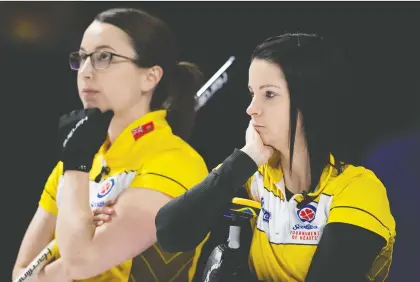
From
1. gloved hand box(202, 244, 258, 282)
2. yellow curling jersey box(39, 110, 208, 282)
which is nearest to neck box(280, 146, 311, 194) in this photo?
gloved hand box(202, 244, 258, 282)

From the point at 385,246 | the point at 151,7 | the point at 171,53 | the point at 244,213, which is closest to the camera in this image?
the point at 385,246

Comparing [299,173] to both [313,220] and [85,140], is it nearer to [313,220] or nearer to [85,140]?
[313,220]

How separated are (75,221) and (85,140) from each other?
27 cm

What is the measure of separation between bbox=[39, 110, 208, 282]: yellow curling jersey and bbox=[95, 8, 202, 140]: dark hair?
61 millimetres

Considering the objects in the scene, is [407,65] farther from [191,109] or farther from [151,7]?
[151,7]

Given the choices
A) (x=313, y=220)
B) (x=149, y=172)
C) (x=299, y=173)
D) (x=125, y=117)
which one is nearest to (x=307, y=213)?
(x=313, y=220)

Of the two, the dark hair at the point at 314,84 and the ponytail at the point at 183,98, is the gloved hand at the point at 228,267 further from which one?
the ponytail at the point at 183,98

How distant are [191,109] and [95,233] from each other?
0.58 meters

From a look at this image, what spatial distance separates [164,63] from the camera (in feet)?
7.05

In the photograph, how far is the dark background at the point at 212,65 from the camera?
190 cm

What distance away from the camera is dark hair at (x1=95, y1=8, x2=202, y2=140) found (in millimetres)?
2059

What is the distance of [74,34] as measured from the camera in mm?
2627

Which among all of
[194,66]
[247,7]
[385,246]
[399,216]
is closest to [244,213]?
[385,246]

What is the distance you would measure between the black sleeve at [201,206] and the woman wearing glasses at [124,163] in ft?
0.99
